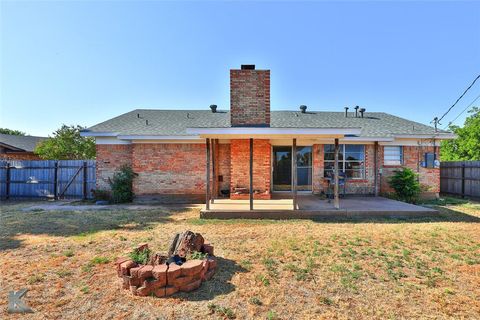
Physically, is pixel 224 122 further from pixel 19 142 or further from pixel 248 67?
pixel 19 142

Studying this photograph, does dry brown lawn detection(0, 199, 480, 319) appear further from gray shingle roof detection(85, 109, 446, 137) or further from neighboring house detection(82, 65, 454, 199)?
gray shingle roof detection(85, 109, 446, 137)

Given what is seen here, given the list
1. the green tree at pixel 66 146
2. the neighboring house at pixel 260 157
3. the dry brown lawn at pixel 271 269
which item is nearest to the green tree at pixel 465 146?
the neighboring house at pixel 260 157

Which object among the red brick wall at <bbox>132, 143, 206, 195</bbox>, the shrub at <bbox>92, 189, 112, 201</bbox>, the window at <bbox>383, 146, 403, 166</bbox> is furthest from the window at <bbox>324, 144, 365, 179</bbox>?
the shrub at <bbox>92, 189, 112, 201</bbox>

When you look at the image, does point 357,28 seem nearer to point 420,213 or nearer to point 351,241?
point 420,213

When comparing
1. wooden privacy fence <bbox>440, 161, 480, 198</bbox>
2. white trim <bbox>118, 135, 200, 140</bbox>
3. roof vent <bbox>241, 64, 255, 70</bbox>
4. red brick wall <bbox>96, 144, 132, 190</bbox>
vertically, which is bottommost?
wooden privacy fence <bbox>440, 161, 480, 198</bbox>

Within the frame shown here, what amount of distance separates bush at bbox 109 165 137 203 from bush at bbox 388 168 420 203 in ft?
37.7

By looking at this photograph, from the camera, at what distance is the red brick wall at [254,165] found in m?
9.33

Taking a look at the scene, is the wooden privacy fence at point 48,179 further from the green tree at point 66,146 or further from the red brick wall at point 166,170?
the green tree at point 66,146

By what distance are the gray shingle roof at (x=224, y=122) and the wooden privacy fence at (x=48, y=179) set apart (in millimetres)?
2301

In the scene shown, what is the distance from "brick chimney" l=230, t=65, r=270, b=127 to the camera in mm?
8945

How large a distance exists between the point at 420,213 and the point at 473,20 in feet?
32.9

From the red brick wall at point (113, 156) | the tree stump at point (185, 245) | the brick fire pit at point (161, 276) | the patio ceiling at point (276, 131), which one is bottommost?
the brick fire pit at point (161, 276)

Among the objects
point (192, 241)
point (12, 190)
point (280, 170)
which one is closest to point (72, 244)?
point (192, 241)

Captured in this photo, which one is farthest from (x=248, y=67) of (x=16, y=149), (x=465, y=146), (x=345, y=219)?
(x=16, y=149)
